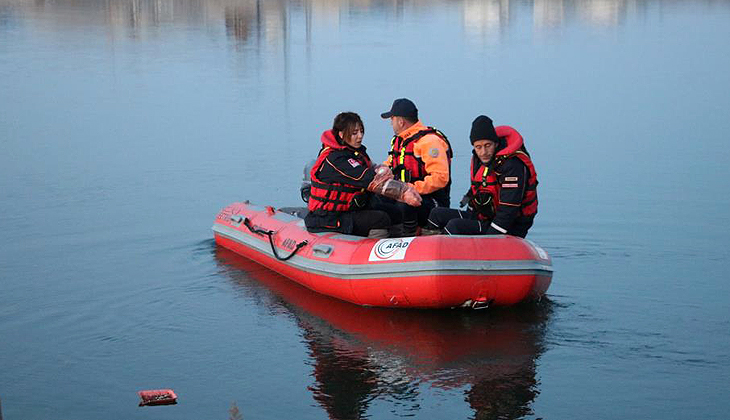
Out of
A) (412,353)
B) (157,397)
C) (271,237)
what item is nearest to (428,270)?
(412,353)

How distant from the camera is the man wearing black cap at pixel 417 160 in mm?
8445

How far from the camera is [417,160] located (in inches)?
335

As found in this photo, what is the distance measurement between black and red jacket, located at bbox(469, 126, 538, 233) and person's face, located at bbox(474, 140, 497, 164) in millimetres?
49

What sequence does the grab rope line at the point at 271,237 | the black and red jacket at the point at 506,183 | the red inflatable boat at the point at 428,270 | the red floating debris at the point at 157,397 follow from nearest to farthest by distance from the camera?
the red floating debris at the point at 157,397
the red inflatable boat at the point at 428,270
the black and red jacket at the point at 506,183
the grab rope line at the point at 271,237

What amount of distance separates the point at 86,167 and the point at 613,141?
6.36 m

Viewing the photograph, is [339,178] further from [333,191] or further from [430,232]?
[430,232]

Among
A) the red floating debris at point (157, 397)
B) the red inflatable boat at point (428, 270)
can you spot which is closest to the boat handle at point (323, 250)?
the red inflatable boat at point (428, 270)

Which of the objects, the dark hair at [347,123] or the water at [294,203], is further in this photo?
the dark hair at [347,123]

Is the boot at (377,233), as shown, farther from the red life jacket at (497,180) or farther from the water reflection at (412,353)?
the red life jacket at (497,180)

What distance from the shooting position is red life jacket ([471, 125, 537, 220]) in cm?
782

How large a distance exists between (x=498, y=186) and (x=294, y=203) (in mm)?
3475

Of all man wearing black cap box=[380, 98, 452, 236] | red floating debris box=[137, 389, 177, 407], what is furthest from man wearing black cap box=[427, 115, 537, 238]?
red floating debris box=[137, 389, 177, 407]

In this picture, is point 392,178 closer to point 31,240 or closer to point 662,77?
point 31,240

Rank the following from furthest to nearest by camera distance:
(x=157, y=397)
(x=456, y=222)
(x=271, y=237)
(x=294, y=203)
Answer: (x=294, y=203)
(x=271, y=237)
(x=456, y=222)
(x=157, y=397)
